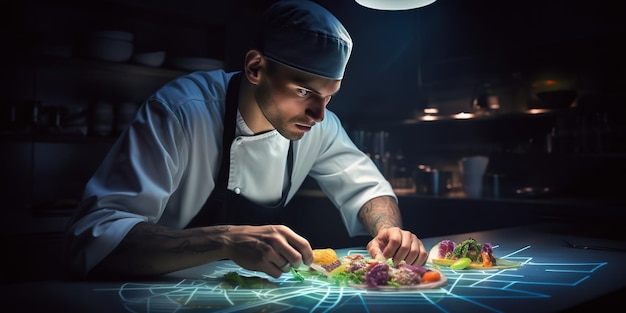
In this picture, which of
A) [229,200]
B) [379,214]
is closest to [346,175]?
[379,214]

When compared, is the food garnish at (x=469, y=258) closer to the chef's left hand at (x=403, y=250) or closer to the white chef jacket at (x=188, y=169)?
the chef's left hand at (x=403, y=250)

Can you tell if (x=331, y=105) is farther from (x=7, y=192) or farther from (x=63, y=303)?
(x=63, y=303)

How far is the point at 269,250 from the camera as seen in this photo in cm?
115

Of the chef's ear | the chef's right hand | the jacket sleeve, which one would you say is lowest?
the chef's right hand

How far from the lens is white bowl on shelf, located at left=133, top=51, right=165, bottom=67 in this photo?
341cm

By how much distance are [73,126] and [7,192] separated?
0.55 meters

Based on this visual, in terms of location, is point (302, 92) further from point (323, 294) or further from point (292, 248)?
point (323, 294)

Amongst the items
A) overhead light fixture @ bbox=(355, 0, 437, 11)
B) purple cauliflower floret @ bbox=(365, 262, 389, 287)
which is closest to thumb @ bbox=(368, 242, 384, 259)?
purple cauliflower floret @ bbox=(365, 262, 389, 287)

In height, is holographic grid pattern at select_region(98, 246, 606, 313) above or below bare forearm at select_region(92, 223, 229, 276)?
below

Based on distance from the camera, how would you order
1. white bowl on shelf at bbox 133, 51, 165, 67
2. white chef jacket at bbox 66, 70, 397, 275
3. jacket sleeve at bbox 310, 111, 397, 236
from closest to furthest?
white chef jacket at bbox 66, 70, 397, 275 < jacket sleeve at bbox 310, 111, 397, 236 < white bowl on shelf at bbox 133, 51, 165, 67

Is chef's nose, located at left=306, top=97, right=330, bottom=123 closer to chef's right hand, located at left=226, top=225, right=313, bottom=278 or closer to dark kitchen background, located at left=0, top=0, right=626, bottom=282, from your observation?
chef's right hand, located at left=226, top=225, right=313, bottom=278

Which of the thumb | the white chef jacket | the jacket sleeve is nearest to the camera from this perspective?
the white chef jacket

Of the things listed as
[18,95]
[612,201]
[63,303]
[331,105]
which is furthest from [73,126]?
[612,201]

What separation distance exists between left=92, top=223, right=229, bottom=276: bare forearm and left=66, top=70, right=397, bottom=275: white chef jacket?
27 millimetres
